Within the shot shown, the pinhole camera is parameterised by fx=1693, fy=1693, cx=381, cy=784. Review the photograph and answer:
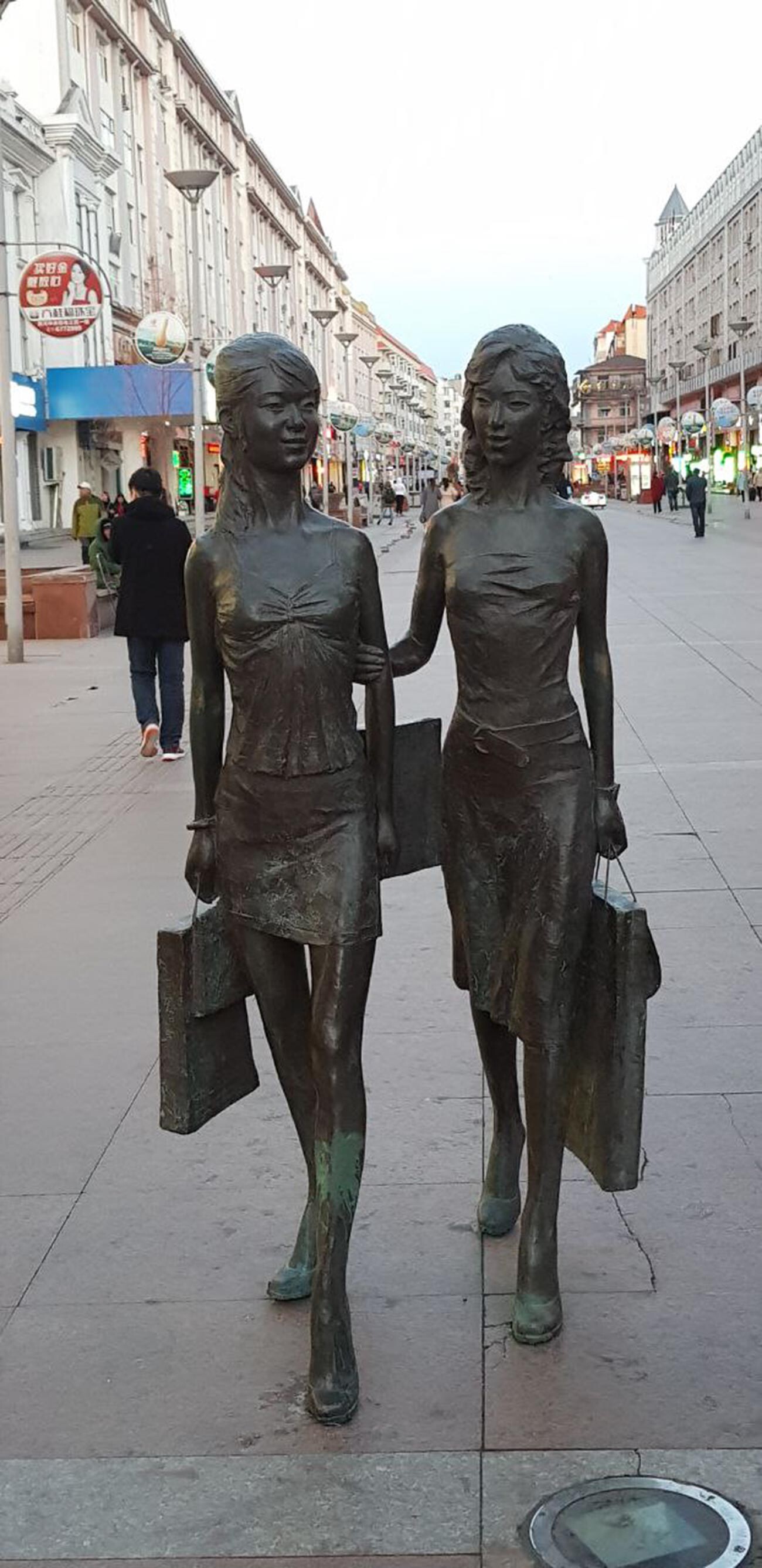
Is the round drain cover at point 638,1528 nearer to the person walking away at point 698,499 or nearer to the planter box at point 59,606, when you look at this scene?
the planter box at point 59,606

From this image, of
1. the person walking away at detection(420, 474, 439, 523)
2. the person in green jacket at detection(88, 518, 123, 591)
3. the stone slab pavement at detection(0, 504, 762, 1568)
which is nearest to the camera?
the stone slab pavement at detection(0, 504, 762, 1568)

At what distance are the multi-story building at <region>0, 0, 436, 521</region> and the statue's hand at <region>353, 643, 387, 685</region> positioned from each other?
26.2 metres

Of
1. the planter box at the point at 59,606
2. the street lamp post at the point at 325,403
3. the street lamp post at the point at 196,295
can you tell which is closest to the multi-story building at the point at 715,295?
the street lamp post at the point at 325,403

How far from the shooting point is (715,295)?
101 metres

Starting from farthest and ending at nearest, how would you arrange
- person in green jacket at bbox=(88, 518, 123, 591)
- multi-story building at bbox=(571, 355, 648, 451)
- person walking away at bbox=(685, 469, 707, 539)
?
multi-story building at bbox=(571, 355, 648, 451), person walking away at bbox=(685, 469, 707, 539), person in green jacket at bbox=(88, 518, 123, 591)

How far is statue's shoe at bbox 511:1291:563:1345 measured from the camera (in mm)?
3457

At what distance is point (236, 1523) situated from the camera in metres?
2.88

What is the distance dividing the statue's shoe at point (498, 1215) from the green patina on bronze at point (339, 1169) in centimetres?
73

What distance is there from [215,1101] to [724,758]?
7.28 metres

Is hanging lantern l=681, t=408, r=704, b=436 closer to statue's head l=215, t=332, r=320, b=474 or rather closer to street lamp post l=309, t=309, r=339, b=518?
street lamp post l=309, t=309, r=339, b=518

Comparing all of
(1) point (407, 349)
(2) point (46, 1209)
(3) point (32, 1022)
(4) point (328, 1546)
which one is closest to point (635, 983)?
(4) point (328, 1546)

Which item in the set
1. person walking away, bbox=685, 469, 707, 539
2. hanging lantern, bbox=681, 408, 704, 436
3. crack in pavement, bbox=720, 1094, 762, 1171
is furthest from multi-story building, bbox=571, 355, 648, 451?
crack in pavement, bbox=720, 1094, 762, 1171

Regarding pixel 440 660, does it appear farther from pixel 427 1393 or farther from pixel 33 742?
pixel 427 1393

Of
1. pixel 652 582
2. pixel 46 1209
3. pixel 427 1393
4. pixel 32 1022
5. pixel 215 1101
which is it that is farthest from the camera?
pixel 652 582
